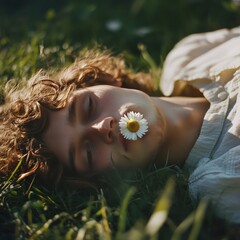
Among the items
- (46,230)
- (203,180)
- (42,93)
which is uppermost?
(42,93)

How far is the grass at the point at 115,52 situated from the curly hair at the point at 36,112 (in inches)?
3.0

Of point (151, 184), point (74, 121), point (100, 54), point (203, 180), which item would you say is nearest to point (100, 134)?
point (74, 121)

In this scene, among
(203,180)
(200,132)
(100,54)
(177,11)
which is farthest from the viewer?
(177,11)

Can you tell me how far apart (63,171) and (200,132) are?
0.53 meters

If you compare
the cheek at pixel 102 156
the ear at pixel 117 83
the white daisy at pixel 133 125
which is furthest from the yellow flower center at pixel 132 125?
the ear at pixel 117 83

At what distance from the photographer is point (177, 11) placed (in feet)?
10.9

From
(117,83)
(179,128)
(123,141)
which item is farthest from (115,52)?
(123,141)

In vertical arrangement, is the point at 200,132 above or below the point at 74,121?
below

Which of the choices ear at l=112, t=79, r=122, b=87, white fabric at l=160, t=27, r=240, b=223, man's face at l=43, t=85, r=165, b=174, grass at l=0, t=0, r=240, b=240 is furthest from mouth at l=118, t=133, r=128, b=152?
ear at l=112, t=79, r=122, b=87

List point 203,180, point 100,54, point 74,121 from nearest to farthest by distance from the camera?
point 203,180 < point 74,121 < point 100,54

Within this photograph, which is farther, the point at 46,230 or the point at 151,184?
the point at 151,184

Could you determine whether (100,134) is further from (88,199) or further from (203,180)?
(203,180)

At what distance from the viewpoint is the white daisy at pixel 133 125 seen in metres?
1.84

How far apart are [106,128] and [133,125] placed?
92 mm
